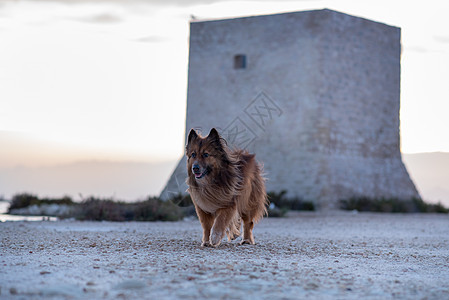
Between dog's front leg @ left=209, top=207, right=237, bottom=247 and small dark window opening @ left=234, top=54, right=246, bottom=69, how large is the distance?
16.8m

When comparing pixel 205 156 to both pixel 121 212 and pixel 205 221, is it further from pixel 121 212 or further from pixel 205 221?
pixel 121 212

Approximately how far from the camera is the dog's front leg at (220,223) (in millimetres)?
6848

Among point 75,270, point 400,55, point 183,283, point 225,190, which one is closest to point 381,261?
point 225,190

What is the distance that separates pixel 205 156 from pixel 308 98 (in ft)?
50.5

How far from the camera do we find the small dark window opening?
2336 cm

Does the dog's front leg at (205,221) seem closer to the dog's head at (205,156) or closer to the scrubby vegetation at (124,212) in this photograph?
the dog's head at (205,156)

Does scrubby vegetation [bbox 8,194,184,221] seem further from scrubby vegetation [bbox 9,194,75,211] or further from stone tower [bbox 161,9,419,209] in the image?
scrubby vegetation [bbox 9,194,75,211]

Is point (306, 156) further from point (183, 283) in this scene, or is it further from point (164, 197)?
point (183, 283)

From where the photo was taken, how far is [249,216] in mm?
7855

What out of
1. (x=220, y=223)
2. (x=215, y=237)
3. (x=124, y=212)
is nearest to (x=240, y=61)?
(x=124, y=212)

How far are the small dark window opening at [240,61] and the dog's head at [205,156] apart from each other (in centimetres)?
1667

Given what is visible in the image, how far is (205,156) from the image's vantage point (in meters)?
6.84

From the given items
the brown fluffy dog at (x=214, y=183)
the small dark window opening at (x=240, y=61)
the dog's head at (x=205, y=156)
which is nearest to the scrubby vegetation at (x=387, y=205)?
the small dark window opening at (x=240, y=61)

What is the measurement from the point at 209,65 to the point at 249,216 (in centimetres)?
1684
